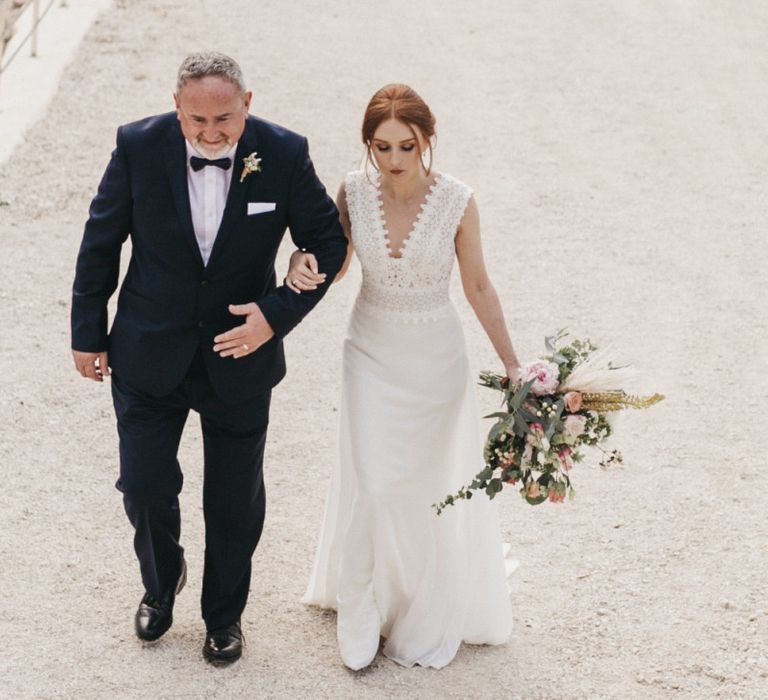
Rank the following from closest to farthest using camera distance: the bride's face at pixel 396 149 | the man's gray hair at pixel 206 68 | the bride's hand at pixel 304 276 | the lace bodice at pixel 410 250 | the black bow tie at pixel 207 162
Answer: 1. the man's gray hair at pixel 206 68
2. the black bow tie at pixel 207 162
3. the bride's hand at pixel 304 276
4. the bride's face at pixel 396 149
5. the lace bodice at pixel 410 250

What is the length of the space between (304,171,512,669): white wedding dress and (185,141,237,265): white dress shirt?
0.61 m

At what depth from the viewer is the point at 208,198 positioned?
14.0ft

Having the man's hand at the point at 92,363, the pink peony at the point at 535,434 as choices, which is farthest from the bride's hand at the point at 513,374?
the man's hand at the point at 92,363

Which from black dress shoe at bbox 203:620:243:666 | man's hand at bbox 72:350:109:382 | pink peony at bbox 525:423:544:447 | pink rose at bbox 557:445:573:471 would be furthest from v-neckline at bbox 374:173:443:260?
black dress shoe at bbox 203:620:243:666

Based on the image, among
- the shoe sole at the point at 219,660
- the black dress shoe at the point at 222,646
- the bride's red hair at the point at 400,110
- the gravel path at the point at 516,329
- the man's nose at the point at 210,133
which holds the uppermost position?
the bride's red hair at the point at 400,110

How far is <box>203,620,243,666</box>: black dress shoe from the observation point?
4.72m

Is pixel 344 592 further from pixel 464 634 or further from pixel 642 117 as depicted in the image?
pixel 642 117

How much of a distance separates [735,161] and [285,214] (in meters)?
6.82

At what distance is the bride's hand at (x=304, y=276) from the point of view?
4.29 meters

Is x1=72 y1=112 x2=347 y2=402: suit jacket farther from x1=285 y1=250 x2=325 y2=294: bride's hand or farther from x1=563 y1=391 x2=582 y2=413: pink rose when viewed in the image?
x1=563 y1=391 x2=582 y2=413: pink rose

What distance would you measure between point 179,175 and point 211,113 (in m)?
0.26

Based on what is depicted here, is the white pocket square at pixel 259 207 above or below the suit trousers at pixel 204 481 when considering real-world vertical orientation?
above

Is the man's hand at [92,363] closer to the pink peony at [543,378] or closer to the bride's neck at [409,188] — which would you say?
the bride's neck at [409,188]

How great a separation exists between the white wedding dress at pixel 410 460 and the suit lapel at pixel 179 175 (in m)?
0.72
